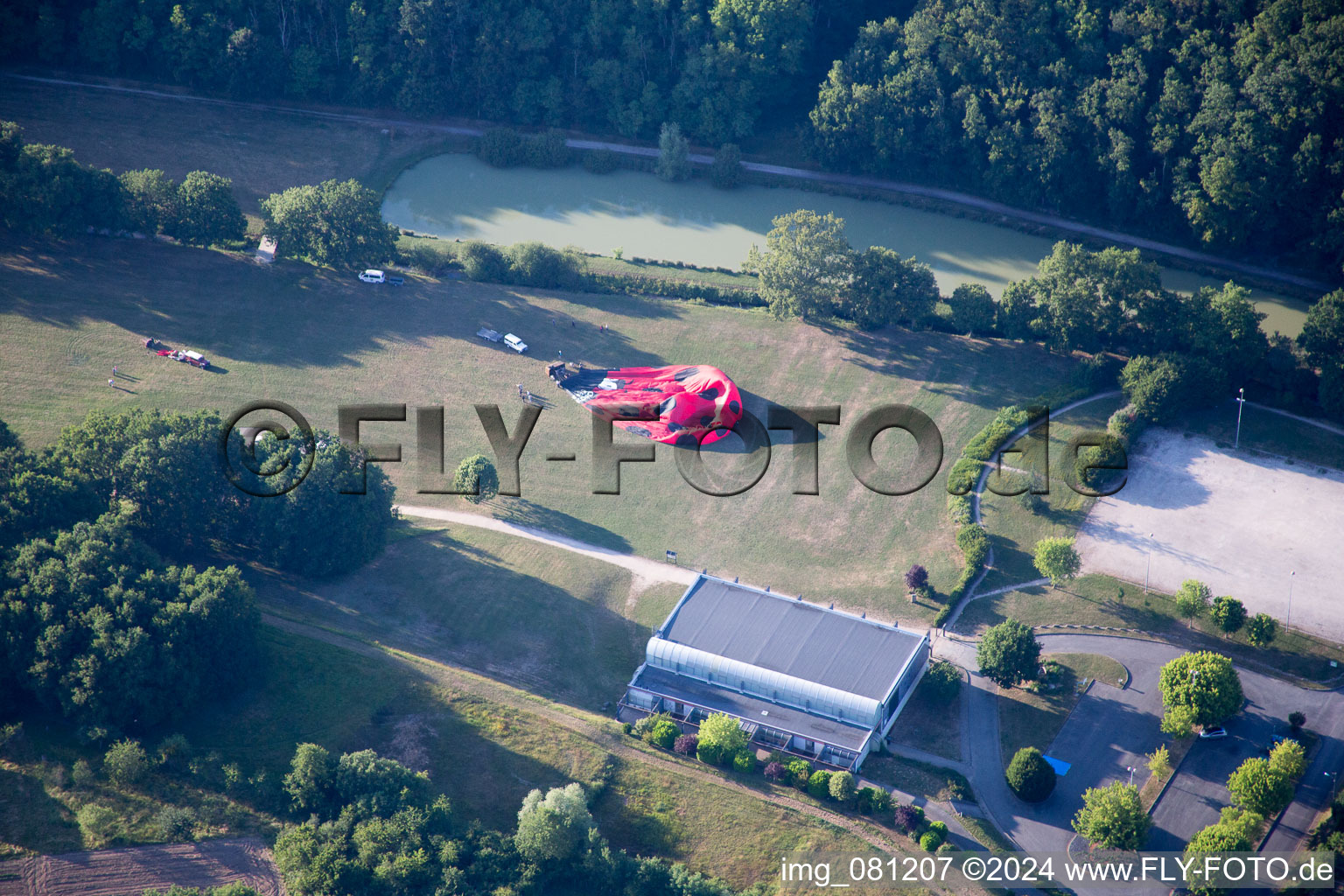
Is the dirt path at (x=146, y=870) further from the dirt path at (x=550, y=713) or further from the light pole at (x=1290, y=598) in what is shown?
the light pole at (x=1290, y=598)

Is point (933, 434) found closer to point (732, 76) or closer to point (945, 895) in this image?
point (945, 895)

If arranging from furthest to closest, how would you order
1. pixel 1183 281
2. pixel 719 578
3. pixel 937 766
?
pixel 1183 281, pixel 719 578, pixel 937 766

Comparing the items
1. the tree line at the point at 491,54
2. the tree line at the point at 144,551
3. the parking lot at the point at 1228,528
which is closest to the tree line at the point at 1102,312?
the parking lot at the point at 1228,528

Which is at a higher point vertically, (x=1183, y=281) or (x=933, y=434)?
(x=1183, y=281)

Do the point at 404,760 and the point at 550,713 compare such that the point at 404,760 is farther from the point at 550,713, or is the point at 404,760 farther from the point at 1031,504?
the point at 1031,504

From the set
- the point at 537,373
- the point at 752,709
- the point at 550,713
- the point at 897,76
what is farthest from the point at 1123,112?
the point at 550,713

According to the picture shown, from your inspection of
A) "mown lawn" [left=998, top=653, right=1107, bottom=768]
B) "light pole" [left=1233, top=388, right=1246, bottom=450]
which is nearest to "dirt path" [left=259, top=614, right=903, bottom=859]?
"mown lawn" [left=998, top=653, right=1107, bottom=768]

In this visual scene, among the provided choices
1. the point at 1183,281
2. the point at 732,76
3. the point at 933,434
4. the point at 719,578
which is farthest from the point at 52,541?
the point at 1183,281
